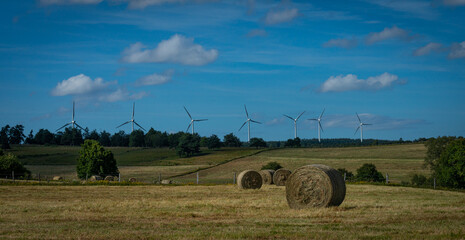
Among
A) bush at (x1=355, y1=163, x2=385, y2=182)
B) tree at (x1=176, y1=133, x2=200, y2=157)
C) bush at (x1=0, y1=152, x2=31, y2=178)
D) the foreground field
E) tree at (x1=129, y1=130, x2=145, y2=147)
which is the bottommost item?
the foreground field

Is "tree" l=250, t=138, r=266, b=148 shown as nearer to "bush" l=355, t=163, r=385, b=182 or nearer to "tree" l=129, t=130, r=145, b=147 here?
"tree" l=129, t=130, r=145, b=147

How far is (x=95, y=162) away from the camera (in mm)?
63906

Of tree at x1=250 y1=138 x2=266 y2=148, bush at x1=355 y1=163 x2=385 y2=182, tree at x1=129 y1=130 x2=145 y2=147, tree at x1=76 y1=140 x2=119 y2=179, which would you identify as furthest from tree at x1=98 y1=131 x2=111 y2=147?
bush at x1=355 y1=163 x2=385 y2=182

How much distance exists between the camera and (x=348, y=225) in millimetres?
15547

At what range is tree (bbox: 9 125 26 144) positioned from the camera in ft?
519

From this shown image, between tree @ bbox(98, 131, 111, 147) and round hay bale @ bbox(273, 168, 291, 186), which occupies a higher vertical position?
tree @ bbox(98, 131, 111, 147)

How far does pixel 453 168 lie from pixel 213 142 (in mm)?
77069

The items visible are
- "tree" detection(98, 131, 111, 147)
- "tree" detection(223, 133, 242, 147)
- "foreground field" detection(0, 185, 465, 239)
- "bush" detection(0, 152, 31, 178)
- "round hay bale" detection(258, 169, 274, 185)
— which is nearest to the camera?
"foreground field" detection(0, 185, 465, 239)

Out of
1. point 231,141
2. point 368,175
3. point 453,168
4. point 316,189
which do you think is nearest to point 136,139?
point 231,141

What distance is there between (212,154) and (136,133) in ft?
166

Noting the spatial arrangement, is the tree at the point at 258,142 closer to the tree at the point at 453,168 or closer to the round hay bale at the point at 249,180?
the tree at the point at 453,168

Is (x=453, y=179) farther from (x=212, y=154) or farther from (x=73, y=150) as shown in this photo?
(x=73, y=150)

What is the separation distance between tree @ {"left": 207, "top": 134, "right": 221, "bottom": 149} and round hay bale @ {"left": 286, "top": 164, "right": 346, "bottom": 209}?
105011 millimetres

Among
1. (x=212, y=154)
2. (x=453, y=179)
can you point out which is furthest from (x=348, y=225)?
(x=212, y=154)
